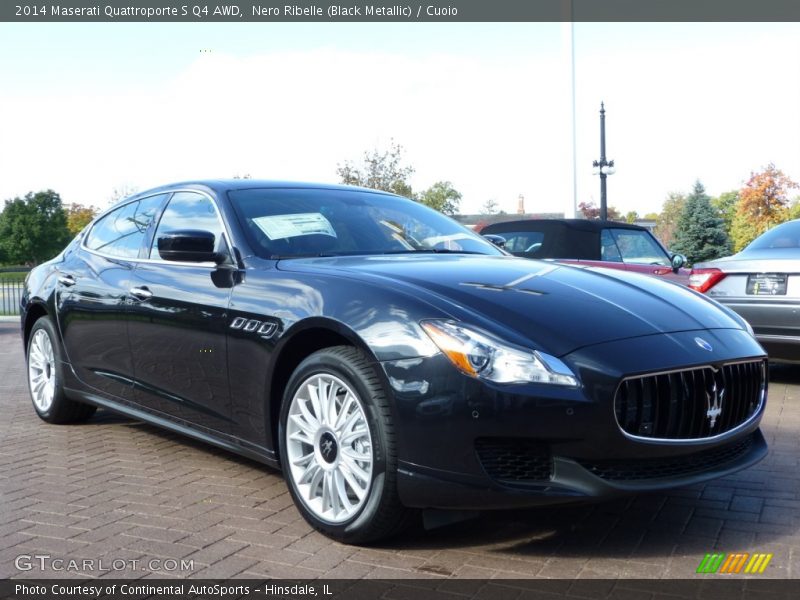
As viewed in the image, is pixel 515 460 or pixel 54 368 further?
pixel 54 368

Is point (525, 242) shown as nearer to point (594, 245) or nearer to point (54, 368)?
point (594, 245)

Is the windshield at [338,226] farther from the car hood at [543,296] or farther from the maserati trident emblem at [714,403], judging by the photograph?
the maserati trident emblem at [714,403]

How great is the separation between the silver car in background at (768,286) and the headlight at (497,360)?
4.58 meters

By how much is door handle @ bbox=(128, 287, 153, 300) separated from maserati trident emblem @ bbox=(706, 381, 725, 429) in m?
2.89

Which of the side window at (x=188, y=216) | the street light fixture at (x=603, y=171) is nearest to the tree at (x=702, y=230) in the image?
the street light fixture at (x=603, y=171)

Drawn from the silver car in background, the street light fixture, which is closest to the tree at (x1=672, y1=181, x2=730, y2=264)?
the street light fixture

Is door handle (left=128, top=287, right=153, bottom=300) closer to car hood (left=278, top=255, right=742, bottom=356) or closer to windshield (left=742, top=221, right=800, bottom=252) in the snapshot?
car hood (left=278, top=255, right=742, bottom=356)

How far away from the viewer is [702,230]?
4503cm

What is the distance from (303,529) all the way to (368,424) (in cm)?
72

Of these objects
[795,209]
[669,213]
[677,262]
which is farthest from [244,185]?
[669,213]
